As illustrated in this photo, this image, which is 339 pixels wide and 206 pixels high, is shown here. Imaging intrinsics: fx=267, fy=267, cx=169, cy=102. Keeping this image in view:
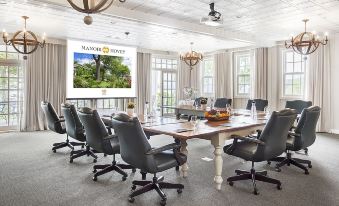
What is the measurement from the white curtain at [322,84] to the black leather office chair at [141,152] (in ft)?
18.9

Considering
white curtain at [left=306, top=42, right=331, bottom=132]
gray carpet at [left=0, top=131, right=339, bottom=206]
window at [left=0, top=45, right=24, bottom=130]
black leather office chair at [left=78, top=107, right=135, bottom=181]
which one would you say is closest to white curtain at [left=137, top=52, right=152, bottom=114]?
window at [left=0, top=45, right=24, bottom=130]

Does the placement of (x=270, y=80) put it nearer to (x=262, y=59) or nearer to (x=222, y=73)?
(x=262, y=59)

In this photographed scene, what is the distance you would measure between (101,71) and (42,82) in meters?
1.79

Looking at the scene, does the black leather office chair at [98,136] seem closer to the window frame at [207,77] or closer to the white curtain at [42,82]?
the white curtain at [42,82]

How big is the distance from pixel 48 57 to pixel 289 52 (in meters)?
7.10

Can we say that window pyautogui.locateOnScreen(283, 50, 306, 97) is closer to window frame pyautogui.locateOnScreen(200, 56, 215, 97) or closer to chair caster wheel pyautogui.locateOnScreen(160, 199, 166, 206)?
window frame pyautogui.locateOnScreen(200, 56, 215, 97)

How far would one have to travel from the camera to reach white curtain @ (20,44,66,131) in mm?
7376

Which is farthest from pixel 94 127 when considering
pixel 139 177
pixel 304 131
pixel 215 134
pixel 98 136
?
pixel 304 131

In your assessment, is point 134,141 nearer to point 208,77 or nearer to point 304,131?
point 304,131

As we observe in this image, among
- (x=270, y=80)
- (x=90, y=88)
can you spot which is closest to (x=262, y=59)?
(x=270, y=80)

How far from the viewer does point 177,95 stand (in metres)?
10.9

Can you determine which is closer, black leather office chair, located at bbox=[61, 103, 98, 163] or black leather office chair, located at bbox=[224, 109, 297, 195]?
black leather office chair, located at bbox=[224, 109, 297, 195]

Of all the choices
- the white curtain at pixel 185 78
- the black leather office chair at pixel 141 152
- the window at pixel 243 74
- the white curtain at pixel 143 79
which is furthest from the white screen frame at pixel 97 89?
the black leather office chair at pixel 141 152

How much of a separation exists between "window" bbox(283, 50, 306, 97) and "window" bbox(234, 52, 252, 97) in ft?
3.93
